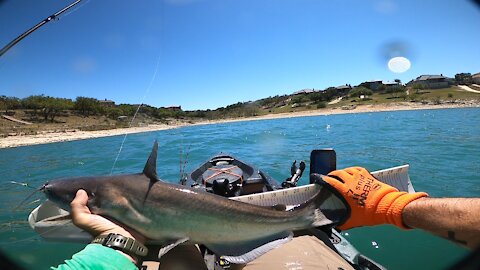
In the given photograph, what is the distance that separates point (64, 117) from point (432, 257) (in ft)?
213

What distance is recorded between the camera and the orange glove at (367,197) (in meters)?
2.80

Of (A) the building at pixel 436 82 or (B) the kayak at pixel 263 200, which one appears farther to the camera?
(A) the building at pixel 436 82

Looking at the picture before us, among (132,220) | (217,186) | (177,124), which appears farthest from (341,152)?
(177,124)

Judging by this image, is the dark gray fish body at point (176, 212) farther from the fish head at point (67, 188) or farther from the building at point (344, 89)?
the building at point (344, 89)

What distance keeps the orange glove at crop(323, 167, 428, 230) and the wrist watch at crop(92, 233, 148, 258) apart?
220 cm

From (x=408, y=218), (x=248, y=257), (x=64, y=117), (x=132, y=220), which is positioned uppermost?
(x=64, y=117)

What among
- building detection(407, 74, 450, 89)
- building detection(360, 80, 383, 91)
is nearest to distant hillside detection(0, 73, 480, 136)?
building detection(407, 74, 450, 89)

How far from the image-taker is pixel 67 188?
9.73 ft

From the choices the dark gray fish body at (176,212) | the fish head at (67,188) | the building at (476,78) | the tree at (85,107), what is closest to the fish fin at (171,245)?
the dark gray fish body at (176,212)

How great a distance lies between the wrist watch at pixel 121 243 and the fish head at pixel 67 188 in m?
0.85

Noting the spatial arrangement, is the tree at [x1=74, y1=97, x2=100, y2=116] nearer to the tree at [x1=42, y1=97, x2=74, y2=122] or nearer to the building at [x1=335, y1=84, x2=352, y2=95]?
the tree at [x1=42, y1=97, x2=74, y2=122]

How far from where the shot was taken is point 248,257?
2898mm

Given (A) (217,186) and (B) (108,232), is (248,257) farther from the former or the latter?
(A) (217,186)

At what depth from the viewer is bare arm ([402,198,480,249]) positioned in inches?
73.0
